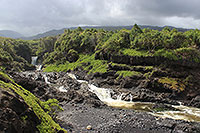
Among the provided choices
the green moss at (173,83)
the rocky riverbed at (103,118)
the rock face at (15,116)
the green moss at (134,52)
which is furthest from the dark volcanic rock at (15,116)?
the green moss at (134,52)

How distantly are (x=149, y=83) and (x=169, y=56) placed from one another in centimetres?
1261

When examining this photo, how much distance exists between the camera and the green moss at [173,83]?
45309mm

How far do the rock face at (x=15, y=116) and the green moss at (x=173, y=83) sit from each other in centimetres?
4350

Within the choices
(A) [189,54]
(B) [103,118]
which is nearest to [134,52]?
(A) [189,54]

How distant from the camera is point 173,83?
4669cm

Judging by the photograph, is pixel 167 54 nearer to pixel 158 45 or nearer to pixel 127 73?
pixel 158 45

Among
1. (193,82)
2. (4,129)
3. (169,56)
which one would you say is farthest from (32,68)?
(4,129)

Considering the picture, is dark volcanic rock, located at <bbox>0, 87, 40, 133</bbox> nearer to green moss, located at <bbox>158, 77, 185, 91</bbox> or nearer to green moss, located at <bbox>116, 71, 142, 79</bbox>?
green moss, located at <bbox>158, 77, 185, 91</bbox>

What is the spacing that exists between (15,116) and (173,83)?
46488 millimetres

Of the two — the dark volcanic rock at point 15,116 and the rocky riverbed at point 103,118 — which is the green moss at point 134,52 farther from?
the dark volcanic rock at point 15,116

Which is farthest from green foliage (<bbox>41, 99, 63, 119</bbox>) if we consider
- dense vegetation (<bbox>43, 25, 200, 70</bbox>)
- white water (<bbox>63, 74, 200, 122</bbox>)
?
dense vegetation (<bbox>43, 25, 200, 70</bbox>)

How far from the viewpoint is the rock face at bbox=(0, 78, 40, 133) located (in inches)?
382

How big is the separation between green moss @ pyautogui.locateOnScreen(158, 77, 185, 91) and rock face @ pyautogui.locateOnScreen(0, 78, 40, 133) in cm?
4350

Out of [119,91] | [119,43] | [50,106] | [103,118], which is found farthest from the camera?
[119,43]
